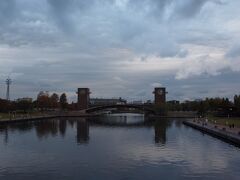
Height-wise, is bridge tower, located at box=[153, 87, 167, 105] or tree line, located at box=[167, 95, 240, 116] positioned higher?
bridge tower, located at box=[153, 87, 167, 105]

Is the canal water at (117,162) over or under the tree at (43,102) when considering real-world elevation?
under

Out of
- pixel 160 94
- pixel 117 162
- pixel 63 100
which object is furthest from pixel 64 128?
pixel 63 100

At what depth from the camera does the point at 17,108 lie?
14250 cm

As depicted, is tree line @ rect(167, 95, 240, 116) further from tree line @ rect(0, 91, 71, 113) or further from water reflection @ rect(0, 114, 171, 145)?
tree line @ rect(0, 91, 71, 113)

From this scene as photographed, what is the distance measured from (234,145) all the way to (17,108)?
4146 inches

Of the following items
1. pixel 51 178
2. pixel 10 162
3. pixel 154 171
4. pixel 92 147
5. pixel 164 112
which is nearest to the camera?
pixel 51 178

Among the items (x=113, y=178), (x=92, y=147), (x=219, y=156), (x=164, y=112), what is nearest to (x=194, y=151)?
(x=219, y=156)

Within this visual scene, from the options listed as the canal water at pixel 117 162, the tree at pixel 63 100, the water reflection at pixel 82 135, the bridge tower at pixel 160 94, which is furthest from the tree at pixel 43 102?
the canal water at pixel 117 162

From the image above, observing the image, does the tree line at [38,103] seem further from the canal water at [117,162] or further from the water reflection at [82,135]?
the canal water at [117,162]

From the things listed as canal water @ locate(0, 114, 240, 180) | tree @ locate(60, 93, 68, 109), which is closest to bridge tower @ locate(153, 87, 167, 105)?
tree @ locate(60, 93, 68, 109)

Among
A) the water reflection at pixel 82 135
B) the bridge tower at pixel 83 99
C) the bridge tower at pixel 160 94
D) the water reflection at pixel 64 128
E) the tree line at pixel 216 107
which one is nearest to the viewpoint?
the water reflection at pixel 82 135

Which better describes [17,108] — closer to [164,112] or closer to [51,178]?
[164,112]

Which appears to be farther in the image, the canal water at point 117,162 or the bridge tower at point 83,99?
the bridge tower at point 83,99

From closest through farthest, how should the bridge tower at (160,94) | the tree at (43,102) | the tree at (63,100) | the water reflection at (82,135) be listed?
the water reflection at (82,135), the tree at (43,102), the bridge tower at (160,94), the tree at (63,100)
